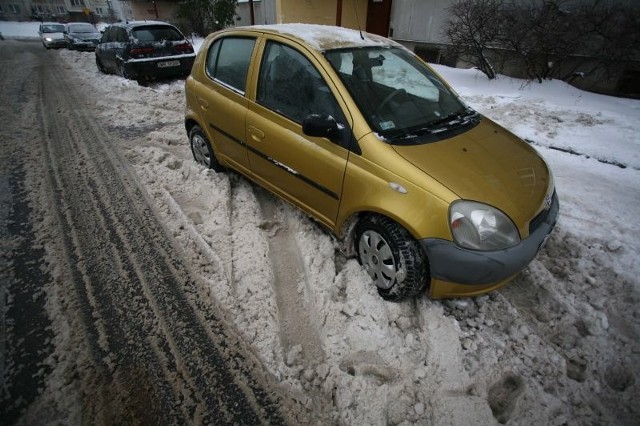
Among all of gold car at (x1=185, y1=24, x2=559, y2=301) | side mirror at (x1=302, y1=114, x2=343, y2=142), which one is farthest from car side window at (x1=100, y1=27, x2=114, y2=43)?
side mirror at (x1=302, y1=114, x2=343, y2=142)

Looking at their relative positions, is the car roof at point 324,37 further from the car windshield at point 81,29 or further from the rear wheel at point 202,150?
the car windshield at point 81,29

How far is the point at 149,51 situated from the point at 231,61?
6548 mm

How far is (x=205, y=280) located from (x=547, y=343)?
255 cm

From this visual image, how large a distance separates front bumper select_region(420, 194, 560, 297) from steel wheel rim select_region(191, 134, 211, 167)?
3025 mm

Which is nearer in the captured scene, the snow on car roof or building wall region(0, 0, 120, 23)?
the snow on car roof

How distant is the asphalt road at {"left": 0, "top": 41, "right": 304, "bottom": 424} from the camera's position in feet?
6.18

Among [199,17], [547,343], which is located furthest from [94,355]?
[199,17]

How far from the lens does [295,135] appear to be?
267 cm

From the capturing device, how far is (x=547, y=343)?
87.7 inches

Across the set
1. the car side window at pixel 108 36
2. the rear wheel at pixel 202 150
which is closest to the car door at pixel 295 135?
the rear wheel at pixel 202 150

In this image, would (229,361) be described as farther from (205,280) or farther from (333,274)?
(333,274)

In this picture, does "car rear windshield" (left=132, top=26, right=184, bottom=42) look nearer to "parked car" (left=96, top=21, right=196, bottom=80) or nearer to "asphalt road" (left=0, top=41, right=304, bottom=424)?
"parked car" (left=96, top=21, right=196, bottom=80)

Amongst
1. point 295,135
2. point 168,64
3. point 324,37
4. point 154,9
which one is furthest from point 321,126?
point 154,9

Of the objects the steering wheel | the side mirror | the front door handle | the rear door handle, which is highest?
the steering wheel
